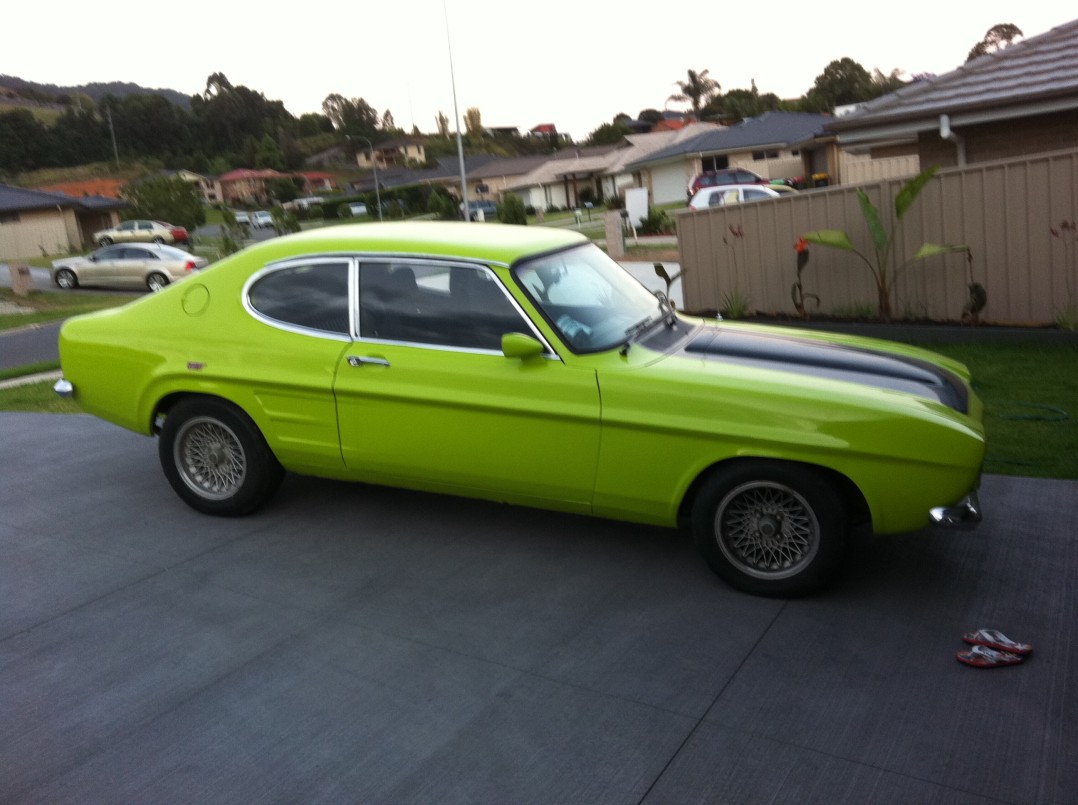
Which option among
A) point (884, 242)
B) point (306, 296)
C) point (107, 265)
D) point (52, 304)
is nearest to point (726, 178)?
point (107, 265)

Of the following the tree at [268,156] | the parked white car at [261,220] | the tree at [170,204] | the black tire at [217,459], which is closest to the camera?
the black tire at [217,459]

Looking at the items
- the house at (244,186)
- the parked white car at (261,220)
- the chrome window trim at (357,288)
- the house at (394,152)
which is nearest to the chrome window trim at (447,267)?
the chrome window trim at (357,288)

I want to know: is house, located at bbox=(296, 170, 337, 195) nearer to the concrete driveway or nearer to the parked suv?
the parked suv

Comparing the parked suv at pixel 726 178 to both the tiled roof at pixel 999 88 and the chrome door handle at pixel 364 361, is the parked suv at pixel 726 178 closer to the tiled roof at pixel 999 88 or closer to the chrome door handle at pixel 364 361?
the tiled roof at pixel 999 88

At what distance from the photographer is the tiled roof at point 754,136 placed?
193ft

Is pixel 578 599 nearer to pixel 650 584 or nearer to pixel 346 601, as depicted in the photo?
pixel 650 584

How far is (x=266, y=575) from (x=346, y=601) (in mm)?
593

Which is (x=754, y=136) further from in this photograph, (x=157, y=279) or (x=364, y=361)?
(x=364, y=361)

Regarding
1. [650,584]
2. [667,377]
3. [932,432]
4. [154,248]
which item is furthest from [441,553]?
[154,248]

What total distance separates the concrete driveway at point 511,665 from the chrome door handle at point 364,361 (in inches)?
40.7

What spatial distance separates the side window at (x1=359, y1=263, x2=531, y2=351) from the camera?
5312 mm

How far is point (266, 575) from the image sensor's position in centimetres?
537

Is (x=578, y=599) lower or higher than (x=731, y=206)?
lower

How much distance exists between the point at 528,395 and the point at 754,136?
58.5m
